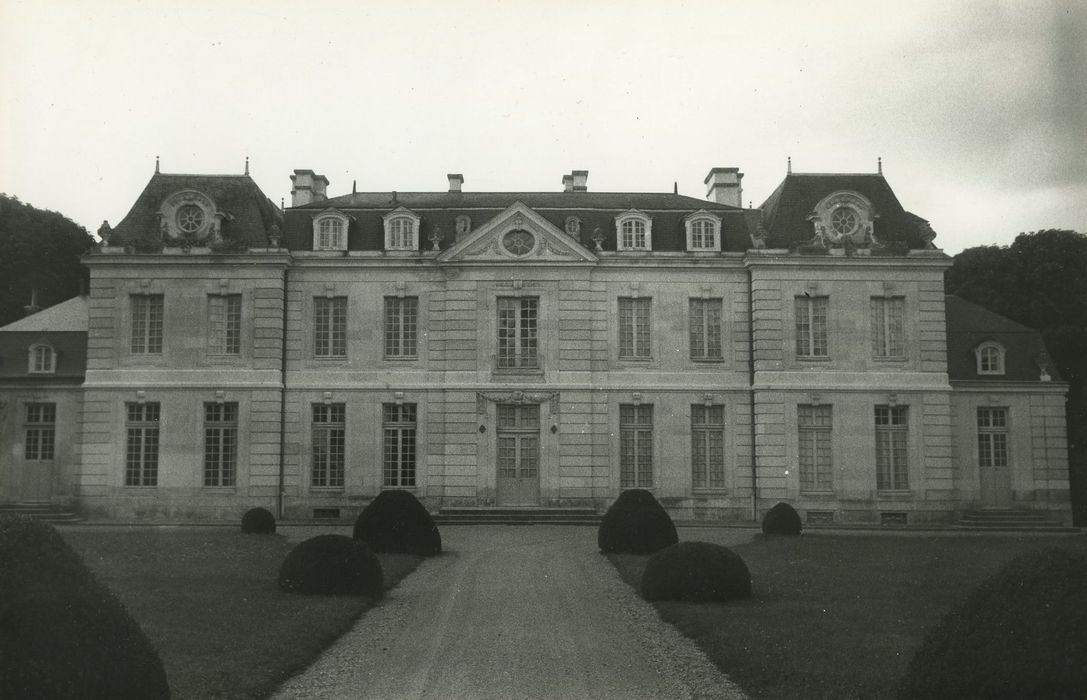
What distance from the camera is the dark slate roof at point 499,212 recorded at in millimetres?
32438

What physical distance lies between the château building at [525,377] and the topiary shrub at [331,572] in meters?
14.9

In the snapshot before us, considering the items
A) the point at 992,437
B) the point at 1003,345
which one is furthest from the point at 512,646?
the point at 1003,345

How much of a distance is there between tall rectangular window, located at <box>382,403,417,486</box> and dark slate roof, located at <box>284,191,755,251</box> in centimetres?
495

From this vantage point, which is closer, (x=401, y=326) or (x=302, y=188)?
(x=401, y=326)

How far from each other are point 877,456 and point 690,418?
5484mm

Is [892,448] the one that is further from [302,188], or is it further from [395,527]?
[302,188]

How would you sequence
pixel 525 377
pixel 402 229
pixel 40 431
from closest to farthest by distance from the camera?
pixel 525 377 → pixel 40 431 → pixel 402 229

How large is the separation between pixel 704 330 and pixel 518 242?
239 inches

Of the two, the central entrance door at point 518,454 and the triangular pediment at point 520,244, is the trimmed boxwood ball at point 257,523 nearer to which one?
the central entrance door at point 518,454

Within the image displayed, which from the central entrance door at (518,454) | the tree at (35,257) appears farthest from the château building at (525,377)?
the tree at (35,257)

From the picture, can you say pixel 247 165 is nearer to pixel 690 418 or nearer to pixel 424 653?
pixel 690 418

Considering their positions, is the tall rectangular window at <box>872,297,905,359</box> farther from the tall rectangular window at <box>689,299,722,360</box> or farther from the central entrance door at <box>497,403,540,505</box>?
the central entrance door at <box>497,403,540,505</box>

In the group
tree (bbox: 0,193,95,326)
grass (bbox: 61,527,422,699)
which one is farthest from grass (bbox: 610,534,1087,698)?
tree (bbox: 0,193,95,326)

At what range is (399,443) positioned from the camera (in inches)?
1235
